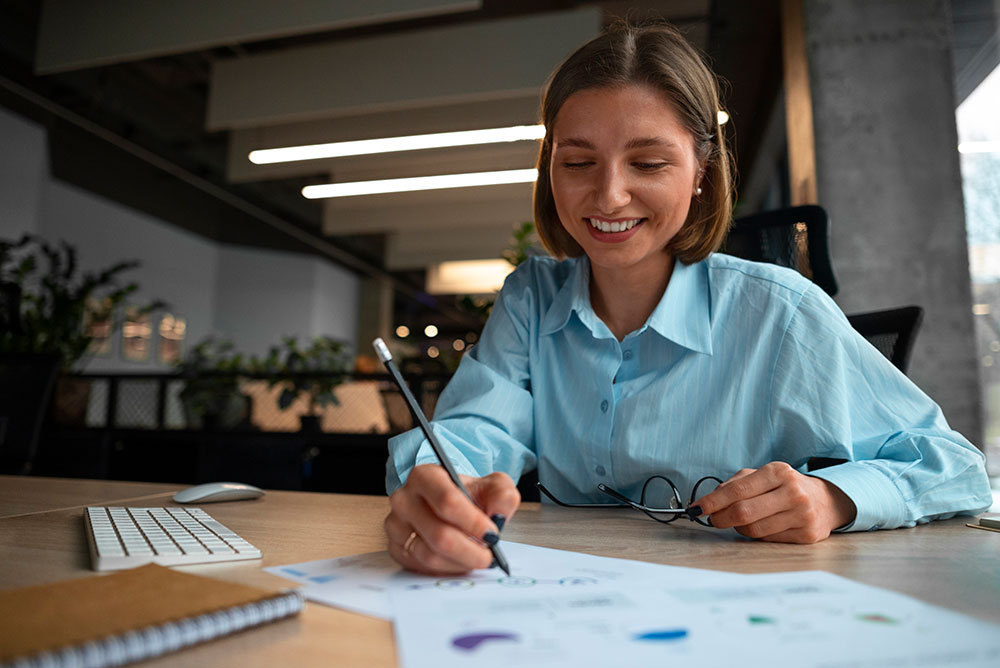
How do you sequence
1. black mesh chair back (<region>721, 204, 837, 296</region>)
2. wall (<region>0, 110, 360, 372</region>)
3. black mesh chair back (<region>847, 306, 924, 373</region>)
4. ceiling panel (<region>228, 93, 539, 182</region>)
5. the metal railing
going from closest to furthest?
black mesh chair back (<region>847, 306, 924, 373</region>)
black mesh chair back (<region>721, 204, 837, 296</region>)
the metal railing
ceiling panel (<region>228, 93, 539, 182</region>)
wall (<region>0, 110, 360, 372</region>)

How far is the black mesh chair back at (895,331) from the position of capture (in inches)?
48.3

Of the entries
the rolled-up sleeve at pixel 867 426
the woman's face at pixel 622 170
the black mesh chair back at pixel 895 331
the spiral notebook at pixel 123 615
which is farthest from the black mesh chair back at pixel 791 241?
the spiral notebook at pixel 123 615

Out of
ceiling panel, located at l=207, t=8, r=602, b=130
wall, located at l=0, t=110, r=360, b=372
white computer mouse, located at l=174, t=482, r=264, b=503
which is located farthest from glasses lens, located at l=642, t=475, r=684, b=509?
wall, located at l=0, t=110, r=360, b=372

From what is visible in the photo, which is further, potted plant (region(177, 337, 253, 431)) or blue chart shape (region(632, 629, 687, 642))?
potted plant (region(177, 337, 253, 431))

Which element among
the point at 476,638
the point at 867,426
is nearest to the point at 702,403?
the point at 867,426

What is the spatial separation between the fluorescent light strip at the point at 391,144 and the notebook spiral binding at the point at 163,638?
4.71 meters

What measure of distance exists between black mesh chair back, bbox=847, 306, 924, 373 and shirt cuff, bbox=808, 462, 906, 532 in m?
0.48

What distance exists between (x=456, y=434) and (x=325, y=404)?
2.23 metres

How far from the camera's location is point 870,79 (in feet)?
11.0

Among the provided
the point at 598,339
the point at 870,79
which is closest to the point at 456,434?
the point at 598,339

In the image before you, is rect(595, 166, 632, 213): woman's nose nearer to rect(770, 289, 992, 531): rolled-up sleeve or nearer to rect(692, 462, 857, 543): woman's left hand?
rect(770, 289, 992, 531): rolled-up sleeve

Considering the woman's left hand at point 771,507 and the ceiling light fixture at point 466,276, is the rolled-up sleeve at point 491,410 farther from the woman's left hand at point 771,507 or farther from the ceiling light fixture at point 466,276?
the ceiling light fixture at point 466,276

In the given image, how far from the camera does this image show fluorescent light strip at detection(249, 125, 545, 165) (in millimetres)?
5203

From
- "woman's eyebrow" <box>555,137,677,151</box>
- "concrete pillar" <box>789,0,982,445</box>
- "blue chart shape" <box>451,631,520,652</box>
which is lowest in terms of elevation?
"blue chart shape" <box>451,631,520,652</box>
